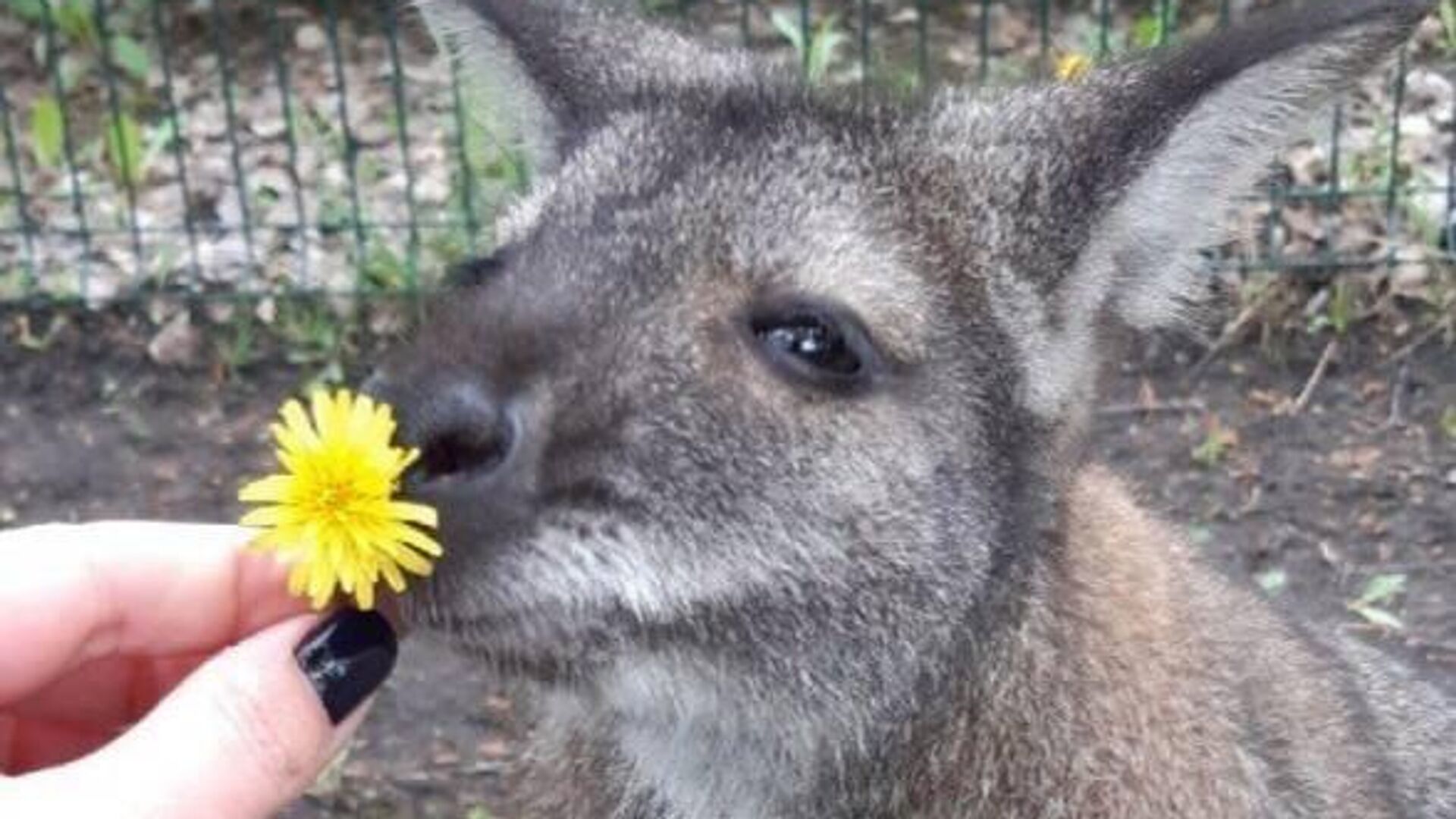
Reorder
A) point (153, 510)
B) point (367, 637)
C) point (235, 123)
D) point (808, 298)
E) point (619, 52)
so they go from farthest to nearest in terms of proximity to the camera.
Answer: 1. point (235, 123)
2. point (153, 510)
3. point (619, 52)
4. point (808, 298)
5. point (367, 637)

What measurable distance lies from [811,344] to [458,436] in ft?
1.62

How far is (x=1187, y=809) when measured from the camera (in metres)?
3.38

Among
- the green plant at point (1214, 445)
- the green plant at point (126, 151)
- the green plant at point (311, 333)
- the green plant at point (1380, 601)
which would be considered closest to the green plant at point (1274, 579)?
the green plant at point (1380, 601)

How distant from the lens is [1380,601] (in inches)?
219

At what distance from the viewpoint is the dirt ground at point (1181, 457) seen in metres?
5.46

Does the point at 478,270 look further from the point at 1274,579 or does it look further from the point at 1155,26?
the point at 1155,26

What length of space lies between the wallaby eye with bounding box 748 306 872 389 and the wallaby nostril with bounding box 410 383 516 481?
0.39 m

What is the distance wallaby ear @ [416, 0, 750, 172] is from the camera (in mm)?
3488

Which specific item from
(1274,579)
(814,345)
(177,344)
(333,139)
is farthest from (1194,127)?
(333,139)

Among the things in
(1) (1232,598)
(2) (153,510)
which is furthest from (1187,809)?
(2) (153,510)

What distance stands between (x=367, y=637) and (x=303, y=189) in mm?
4147

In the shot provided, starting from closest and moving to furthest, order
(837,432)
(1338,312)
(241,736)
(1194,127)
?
(241,736)
(837,432)
(1194,127)
(1338,312)

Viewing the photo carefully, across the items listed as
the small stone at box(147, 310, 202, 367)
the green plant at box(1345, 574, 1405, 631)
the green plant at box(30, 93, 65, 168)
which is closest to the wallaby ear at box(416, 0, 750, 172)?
the green plant at box(1345, 574, 1405, 631)

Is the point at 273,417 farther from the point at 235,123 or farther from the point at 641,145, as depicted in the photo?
the point at 641,145
